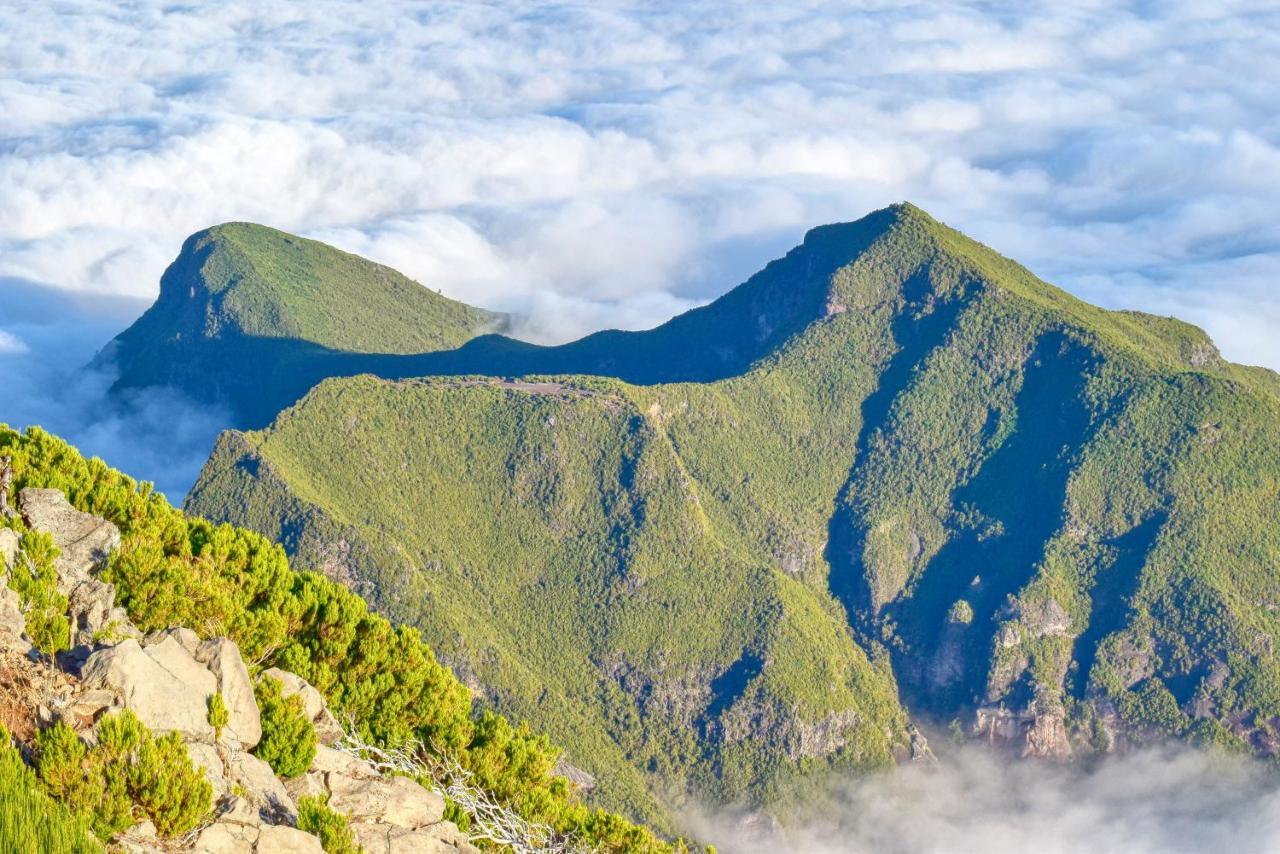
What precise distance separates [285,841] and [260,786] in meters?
2.03

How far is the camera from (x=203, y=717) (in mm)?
37875

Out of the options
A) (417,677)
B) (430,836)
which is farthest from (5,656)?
(417,677)

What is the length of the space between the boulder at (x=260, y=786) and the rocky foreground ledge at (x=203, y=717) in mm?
29

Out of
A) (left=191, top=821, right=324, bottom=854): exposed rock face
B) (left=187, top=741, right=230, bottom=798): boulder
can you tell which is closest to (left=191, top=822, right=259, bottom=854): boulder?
(left=191, top=821, right=324, bottom=854): exposed rock face

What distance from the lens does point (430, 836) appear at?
4075 centimetres

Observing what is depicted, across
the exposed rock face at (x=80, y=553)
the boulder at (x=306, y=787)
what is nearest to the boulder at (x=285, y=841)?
the boulder at (x=306, y=787)

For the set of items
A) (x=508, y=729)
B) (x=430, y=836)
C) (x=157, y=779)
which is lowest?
(x=508, y=729)

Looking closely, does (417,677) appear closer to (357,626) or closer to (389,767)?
(357,626)

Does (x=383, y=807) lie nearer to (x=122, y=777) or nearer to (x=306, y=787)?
(x=306, y=787)

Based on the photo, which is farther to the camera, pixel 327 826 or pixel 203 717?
pixel 203 717

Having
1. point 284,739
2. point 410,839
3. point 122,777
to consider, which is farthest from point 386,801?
point 122,777

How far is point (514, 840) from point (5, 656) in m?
13.4

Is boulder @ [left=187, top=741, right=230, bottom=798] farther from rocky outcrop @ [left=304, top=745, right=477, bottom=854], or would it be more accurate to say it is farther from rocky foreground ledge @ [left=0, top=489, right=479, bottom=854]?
rocky outcrop @ [left=304, top=745, right=477, bottom=854]

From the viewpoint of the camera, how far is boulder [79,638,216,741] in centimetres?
3691
